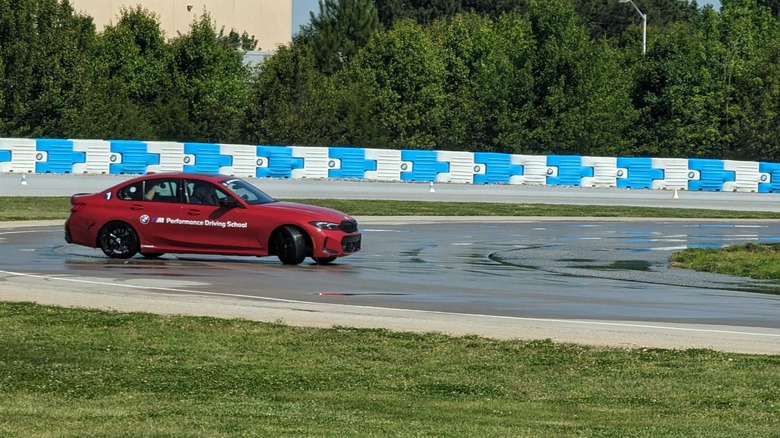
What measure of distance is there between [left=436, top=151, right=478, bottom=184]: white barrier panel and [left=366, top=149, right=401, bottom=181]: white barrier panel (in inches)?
54.0

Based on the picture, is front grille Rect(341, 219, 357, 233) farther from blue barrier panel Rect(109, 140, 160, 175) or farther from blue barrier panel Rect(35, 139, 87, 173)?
blue barrier panel Rect(35, 139, 87, 173)

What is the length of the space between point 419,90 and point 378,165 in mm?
17917

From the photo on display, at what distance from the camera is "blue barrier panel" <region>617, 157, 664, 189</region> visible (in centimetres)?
5016

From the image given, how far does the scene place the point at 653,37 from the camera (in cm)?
6862

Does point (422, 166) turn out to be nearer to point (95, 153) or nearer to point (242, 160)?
point (242, 160)

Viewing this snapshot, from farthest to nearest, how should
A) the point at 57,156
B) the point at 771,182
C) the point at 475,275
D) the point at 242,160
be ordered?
the point at 771,182 < the point at 242,160 < the point at 57,156 < the point at 475,275

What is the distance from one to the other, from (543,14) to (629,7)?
69840mm

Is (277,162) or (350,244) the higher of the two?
(277,162)

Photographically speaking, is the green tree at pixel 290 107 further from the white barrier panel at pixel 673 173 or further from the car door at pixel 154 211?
the car door at pixel 154 211

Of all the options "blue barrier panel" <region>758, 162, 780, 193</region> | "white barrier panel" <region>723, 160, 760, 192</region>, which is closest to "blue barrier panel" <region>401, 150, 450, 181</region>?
"white barrier panel" <region>723, 160, 760, 192</region>

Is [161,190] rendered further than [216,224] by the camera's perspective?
Yes

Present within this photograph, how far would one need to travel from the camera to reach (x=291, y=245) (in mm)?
21578

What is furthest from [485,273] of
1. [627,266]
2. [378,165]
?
[378,165]

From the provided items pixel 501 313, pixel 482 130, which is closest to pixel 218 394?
pixel 501 313
